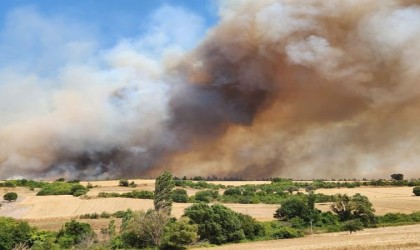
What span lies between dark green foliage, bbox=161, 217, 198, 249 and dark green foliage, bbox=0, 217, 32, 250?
22.2 metres

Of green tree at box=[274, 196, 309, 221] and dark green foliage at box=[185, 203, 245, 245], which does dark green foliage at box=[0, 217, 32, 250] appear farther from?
green tree at box=[274, 196, 309, 221]

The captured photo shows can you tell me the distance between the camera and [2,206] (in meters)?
115

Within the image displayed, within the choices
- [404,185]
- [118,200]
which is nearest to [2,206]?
[118,200]

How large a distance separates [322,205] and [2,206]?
78045 millimetres

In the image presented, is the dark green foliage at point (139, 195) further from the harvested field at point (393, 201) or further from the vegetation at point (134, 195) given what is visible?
the harvested field at point (393, 201)

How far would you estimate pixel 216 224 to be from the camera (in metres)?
72.3

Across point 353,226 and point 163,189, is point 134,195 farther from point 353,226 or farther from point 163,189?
point 353,226

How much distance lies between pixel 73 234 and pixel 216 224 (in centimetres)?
2342

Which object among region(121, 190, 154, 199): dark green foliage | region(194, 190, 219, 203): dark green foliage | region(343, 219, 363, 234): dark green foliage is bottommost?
region(343, 219, 363, 234): dark green foliage

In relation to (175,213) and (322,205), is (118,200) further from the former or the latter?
(322,205)

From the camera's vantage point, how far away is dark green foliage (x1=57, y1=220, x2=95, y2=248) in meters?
71.9

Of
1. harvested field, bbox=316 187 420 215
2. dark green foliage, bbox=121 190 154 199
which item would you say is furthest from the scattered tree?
dark green foliage, bbox=121 190 154 199

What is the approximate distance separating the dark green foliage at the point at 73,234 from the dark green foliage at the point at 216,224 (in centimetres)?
1651

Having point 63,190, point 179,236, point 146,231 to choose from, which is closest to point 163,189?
point 146,231
